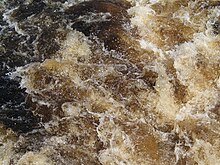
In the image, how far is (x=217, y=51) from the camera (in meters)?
5.74

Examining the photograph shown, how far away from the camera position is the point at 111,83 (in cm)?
530

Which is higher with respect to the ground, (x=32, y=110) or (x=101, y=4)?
(x=101, y=4)

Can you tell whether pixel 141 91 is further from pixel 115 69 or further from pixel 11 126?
pixel 11 126

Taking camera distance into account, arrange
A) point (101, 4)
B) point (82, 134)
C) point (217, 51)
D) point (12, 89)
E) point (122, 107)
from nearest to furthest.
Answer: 1. point (82, 134)
2. point (122, 107)
3. point (12, 89)
4. point (217, 51)
5. point (101, 4)

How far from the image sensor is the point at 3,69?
18.6ft

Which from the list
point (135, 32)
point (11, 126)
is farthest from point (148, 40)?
point (11, 126)

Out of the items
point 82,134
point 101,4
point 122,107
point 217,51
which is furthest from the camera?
point 101,4

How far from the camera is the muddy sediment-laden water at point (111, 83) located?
15.2 ft

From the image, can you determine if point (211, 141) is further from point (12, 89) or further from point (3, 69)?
point (3, 69)

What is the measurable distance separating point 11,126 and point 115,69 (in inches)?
61.3

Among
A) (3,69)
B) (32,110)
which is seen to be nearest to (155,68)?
(32,110)

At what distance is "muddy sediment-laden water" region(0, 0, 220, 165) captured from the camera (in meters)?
4.64

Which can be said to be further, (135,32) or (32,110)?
(135,32)

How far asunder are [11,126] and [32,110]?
336 millimetres
